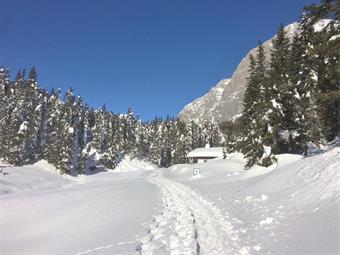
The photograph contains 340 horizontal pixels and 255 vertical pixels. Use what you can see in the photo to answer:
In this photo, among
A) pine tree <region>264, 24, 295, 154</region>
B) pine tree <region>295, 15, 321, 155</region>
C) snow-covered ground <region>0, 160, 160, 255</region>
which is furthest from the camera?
→ pine tree <region>264, 24, 295, 154</region>

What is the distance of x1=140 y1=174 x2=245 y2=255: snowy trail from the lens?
10125 millimetres

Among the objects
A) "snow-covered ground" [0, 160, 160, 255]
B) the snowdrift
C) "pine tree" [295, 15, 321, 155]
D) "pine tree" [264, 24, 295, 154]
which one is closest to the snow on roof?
"pine tree" [264, 24, 295, 154]

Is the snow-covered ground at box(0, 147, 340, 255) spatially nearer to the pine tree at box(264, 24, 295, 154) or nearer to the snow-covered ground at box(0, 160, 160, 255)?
the snow-covered ground at box(0, 160, 160, 255)

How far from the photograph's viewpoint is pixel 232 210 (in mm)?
17250

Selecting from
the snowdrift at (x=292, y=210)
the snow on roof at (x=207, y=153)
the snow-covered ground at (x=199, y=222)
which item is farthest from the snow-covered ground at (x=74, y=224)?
Result: the snow on roof at (x=207, y=153)

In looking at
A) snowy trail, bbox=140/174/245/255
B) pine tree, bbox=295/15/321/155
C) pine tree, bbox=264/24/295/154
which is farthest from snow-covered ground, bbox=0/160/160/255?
pine tree, bbox=295/15/321/155

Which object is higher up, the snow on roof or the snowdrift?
the snow on roof

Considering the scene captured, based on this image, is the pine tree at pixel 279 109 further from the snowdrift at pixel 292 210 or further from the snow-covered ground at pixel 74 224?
the snow-covered ground at pixel 74 224

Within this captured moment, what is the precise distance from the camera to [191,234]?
11.8 m

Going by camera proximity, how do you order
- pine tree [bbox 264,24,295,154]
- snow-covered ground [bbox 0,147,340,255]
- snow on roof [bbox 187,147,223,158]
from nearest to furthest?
snow-covered ground [bbox 0,147,340,255]
pine tree [bbox 264,24,295,154]
snow on roof [bbox 187,147,223,158]

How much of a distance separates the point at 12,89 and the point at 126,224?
101 m

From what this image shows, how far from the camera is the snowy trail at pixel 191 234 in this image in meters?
10.1

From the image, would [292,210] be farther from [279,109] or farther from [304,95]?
[304,95]

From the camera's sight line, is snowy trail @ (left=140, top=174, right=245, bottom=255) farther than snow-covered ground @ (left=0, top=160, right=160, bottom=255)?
No
